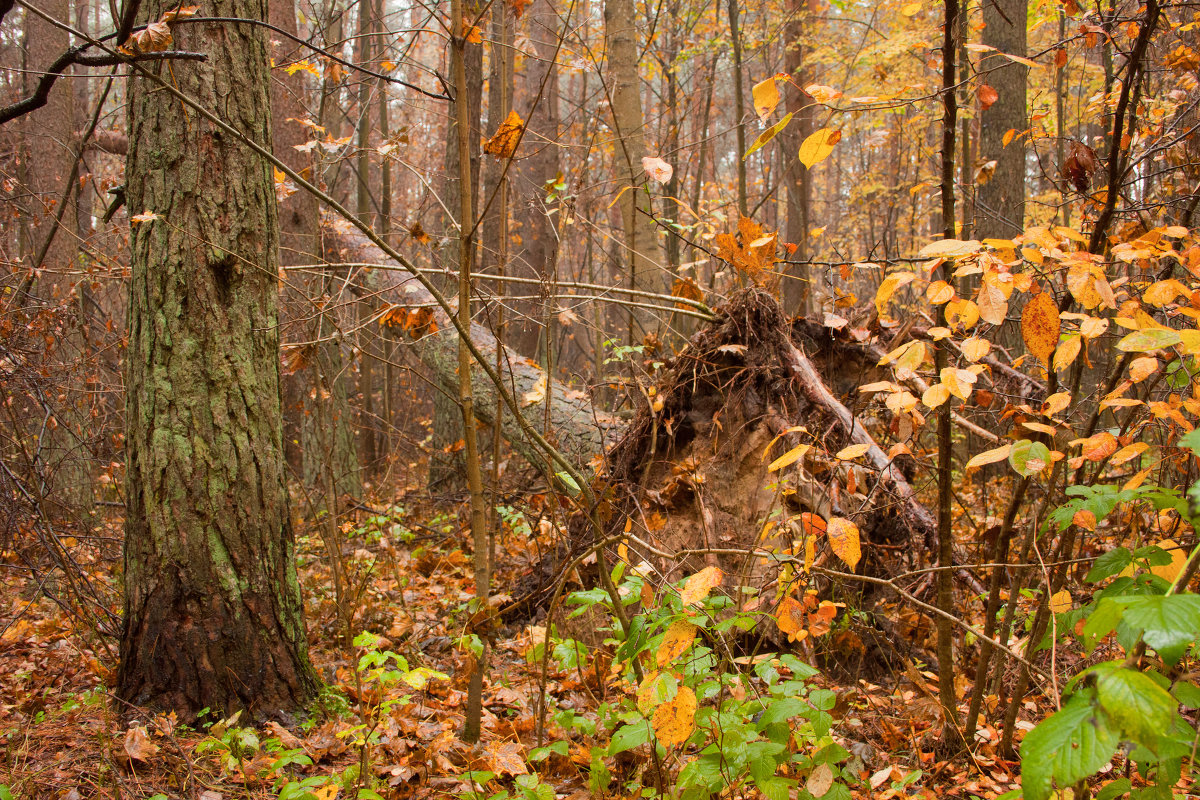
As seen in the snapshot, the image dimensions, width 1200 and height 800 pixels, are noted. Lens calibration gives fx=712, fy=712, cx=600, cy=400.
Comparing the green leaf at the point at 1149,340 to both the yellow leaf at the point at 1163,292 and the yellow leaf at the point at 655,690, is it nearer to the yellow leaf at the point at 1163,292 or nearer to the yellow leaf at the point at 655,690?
the yellow leaf at the point at 1163,292

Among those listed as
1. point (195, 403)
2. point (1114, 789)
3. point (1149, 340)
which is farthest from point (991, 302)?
point (195, 403)

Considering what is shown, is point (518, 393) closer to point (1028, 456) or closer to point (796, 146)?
point (1028, 456)

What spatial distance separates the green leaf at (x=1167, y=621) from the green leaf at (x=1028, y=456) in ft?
1.98

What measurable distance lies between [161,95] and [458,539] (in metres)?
3.93

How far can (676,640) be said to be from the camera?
5.52 feet

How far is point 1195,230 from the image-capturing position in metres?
2.88

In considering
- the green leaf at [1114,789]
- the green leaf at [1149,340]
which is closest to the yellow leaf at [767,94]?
the green leaf at [1149,340]

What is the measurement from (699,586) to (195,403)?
7.15 ft

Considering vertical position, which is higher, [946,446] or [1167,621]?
[946,446]

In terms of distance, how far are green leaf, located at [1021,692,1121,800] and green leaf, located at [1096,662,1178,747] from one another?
0.03 m

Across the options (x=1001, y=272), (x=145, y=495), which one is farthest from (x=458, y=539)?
(x=1001, y=272)

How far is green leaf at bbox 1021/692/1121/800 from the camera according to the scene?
39.4 inches

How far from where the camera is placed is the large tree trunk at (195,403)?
2.79 meters

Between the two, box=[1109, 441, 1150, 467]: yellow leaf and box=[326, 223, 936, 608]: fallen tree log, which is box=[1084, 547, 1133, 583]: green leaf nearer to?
box=[1109, 441, 1150, 467]: yellow leaf
